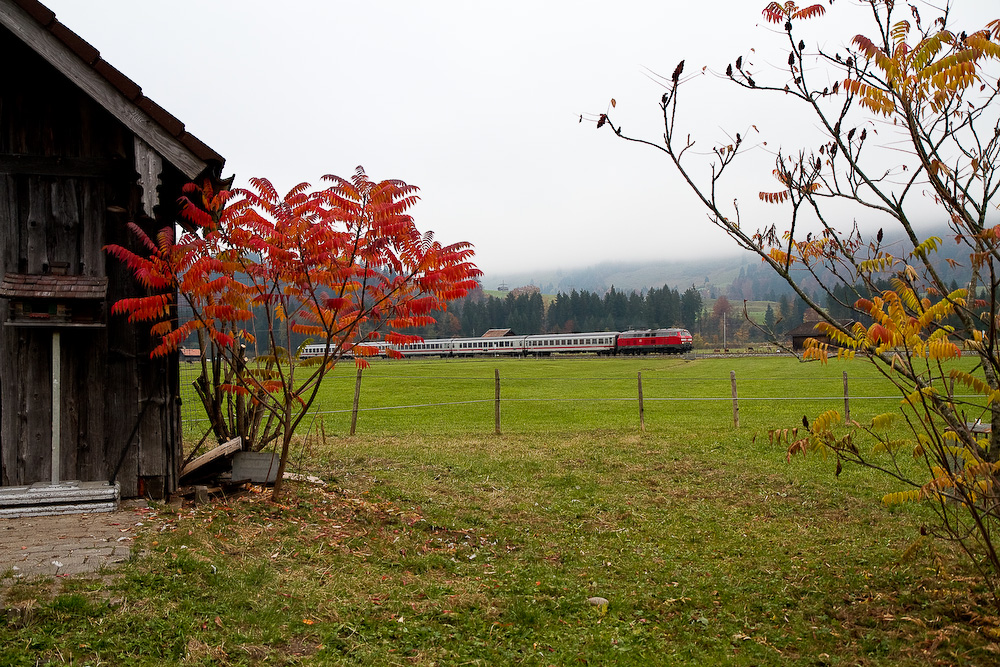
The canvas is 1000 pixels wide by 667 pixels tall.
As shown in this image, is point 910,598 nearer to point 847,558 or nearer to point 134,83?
point 847,558

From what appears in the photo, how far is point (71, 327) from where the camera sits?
6.39m

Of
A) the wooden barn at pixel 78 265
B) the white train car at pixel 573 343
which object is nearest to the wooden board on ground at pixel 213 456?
the wooden barn at pixel 78 265

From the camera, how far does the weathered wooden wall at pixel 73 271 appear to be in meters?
6.56

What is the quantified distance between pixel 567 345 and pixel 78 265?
67.5m

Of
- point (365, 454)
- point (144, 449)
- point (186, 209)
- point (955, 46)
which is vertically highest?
point (955, 46)

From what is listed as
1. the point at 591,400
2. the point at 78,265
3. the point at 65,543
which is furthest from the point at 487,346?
the point at 65,543

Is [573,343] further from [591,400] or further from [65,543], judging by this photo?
[65,543]

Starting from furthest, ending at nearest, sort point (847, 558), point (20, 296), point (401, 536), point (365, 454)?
point (365, 454) → point (401, 536) → point (847, 558) → point (20, 296)

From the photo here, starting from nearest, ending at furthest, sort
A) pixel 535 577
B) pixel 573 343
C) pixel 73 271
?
1. pixel 535 577
2. pixel 73 271
3. pixel 573 343

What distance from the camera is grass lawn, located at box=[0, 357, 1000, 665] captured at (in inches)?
170

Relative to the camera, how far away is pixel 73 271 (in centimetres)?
668

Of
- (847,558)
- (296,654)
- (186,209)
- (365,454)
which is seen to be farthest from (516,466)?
(296,654)

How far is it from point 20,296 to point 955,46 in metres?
7.85

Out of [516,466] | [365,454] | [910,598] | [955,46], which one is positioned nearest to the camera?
[955,46]
